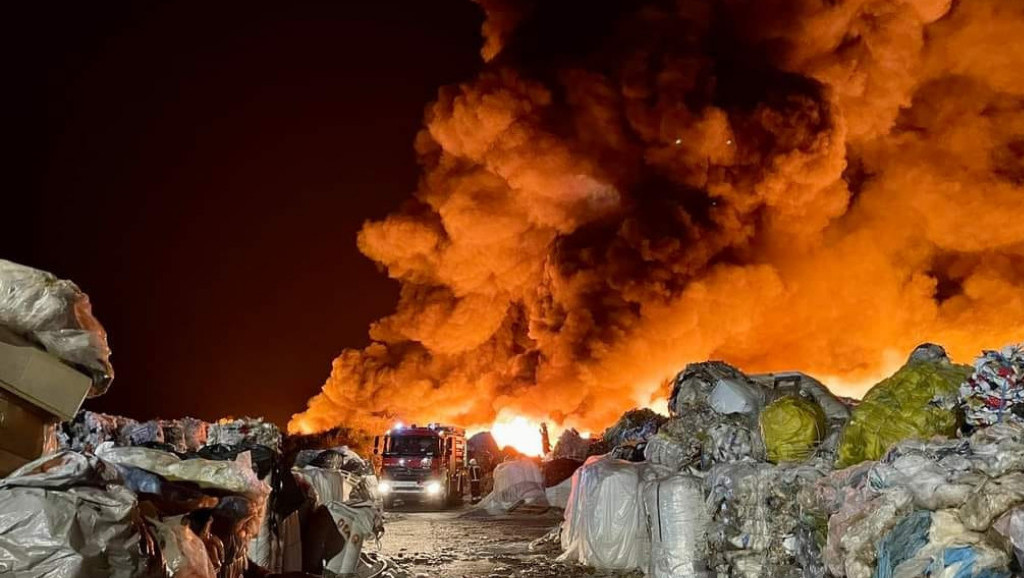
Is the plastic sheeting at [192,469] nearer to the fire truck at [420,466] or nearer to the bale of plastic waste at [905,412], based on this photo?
the bale of plastic waste at [905,412]

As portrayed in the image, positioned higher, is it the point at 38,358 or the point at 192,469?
the point at 38,358

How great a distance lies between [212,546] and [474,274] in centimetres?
2785

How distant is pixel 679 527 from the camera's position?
6.84m

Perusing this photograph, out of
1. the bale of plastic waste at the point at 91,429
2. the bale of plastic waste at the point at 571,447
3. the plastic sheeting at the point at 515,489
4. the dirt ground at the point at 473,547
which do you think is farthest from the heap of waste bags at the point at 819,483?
the bale of plastic waste at the point at 571,447

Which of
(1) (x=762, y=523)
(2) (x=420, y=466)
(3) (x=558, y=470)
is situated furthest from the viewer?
(3) (x=558, y=470)

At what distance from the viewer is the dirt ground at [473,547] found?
28.1 feet

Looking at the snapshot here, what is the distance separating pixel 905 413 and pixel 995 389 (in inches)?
26.7

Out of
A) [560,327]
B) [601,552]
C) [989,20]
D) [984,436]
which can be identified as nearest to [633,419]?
[601,552]

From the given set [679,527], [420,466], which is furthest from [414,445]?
[679,527]

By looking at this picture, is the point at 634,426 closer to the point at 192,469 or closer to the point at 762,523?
the point at 762,523

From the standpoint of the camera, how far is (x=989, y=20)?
25.3m

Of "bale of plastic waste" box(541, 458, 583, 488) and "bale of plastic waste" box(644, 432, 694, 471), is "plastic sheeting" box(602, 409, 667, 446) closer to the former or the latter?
"bale of plastic waste" box(541, 458, 583, 488)

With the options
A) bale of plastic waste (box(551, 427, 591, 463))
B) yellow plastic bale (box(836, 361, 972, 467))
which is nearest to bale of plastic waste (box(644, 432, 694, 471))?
yellow plastic bale (box(836, 361, 972, 467))

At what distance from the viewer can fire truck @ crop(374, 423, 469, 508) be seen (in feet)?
57.2
